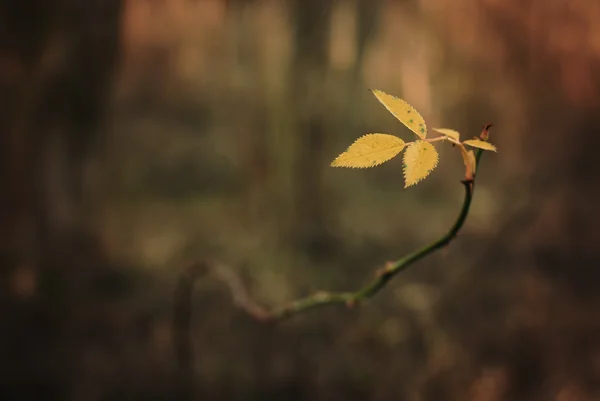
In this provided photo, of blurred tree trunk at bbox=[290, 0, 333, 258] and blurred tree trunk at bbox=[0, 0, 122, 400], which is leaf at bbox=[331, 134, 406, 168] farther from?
blurred tree trunk at bbox=[0, 0, 122, 400]

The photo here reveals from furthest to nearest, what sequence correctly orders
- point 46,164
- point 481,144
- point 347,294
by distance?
point 46,164
point 347,294
point 481,144

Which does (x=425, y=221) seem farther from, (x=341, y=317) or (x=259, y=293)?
(x=259, y=293)

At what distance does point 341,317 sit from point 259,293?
203 millimetres

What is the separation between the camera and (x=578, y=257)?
100cm

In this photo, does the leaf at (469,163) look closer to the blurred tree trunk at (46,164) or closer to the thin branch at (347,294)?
the thin branch at (347,294)

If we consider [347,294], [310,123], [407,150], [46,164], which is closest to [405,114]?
[407,150]

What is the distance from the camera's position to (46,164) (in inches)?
41.5

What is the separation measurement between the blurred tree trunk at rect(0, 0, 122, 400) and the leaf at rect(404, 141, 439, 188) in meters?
0.89

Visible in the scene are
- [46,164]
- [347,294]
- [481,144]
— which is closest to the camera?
[481,144]

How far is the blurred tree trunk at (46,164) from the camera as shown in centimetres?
102

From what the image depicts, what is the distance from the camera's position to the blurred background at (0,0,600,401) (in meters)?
1.00

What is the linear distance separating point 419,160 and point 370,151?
4cm

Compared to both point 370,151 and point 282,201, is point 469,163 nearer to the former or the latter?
point 370,151

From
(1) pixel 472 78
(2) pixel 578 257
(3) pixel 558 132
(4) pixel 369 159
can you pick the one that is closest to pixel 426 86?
(1) pixel 472 78
